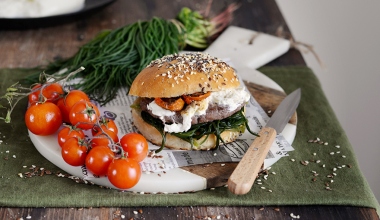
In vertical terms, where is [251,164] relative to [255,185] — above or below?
above

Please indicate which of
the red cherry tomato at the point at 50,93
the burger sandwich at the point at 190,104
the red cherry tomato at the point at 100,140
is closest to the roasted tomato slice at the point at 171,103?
the burger sandwich at the point at 190,104

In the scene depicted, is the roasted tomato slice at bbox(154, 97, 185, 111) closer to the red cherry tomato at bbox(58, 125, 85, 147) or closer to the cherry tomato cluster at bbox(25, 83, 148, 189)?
the cherry tomato cluster at bbox(25, 83, 148, 189)

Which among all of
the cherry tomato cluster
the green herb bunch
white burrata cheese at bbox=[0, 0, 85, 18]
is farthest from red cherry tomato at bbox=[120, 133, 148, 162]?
white burrata cheese at bbox=[0, 0, 85, 18]

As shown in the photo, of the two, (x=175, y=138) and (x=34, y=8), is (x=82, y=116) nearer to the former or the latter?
(x=175, y=138)

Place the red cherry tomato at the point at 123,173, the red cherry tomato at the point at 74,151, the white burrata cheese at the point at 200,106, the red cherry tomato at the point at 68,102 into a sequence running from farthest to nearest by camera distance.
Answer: the red cherry tomato at the point at 68,102, the white burrata cheese at the point at 200,106, the red cherry tomato at the point at 74,151, the red cherry tomato at the point at 123,173

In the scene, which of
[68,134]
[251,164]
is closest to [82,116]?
[68,134]

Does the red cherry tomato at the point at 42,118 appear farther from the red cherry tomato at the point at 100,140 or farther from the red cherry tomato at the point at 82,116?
the red cherry tomato at the point at 100,140
